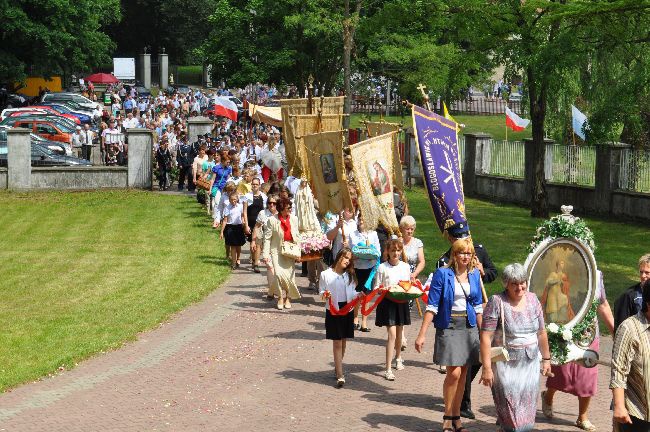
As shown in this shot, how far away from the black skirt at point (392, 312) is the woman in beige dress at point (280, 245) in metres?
4.70

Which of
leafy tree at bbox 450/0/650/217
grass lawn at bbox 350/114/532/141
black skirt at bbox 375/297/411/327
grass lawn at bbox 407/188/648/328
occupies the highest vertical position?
leafy tree at bbox 450/0/650/217

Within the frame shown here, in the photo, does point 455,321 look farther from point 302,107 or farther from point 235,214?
point 302,107

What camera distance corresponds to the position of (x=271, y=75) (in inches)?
1885

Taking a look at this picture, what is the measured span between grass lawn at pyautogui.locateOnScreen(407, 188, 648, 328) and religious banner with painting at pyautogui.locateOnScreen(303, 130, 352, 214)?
287 centimetres

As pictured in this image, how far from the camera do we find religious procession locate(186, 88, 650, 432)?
416 inches

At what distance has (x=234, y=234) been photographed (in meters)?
22.1

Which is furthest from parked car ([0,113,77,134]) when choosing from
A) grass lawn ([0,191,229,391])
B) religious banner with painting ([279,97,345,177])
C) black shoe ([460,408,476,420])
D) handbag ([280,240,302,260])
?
black shoe ([460,408,476,420])

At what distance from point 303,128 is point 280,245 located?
555 centimetres

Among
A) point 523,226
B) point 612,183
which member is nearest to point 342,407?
point 523,226

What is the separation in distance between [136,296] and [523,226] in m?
11.9

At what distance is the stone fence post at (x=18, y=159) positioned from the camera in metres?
35.5

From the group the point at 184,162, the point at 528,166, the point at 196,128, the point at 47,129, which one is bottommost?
the point at 184,162

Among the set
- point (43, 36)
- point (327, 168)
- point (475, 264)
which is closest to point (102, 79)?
point (43, 36)

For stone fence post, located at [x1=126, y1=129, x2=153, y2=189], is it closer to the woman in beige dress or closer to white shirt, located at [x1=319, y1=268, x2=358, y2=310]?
the woman in beige dress
